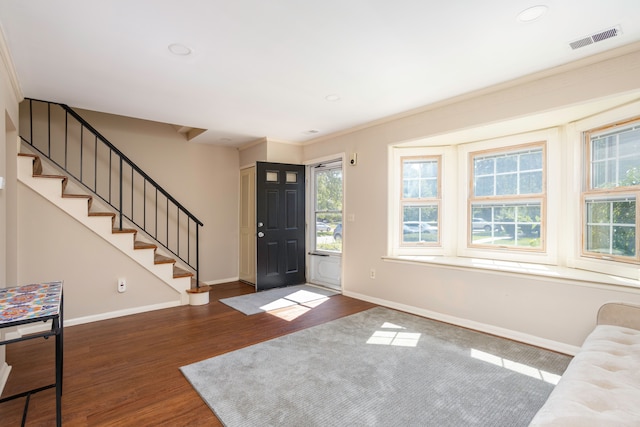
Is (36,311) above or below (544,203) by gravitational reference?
below

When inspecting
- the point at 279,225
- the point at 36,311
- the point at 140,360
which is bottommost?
the point at 140,360

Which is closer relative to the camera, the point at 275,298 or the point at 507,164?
the point at 507,164

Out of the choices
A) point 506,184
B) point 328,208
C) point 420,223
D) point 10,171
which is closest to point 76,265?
point 10,171

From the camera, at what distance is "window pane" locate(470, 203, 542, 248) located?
3.55 metres

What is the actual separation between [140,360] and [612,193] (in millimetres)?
4419

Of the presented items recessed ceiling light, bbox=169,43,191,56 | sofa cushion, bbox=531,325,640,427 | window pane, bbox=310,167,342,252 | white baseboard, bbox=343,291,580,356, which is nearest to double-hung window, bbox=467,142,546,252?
white baseboard, bbox=343,291,580,356

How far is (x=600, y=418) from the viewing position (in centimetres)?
117

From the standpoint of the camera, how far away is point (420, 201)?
4.35 m

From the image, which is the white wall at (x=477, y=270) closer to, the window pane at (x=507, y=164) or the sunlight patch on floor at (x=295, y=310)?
the window pane at (x=507, y=164)

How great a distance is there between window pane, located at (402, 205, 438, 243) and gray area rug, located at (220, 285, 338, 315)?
58.8 inches

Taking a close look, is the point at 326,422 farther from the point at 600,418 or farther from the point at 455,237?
the point at 455,237

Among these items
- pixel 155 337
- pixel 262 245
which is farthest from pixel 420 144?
pixel 155 337

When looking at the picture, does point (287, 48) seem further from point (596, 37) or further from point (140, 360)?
point (140, 360)

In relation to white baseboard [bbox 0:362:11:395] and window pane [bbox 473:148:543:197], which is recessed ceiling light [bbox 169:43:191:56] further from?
window pane [bbox 473:148:543:197]
